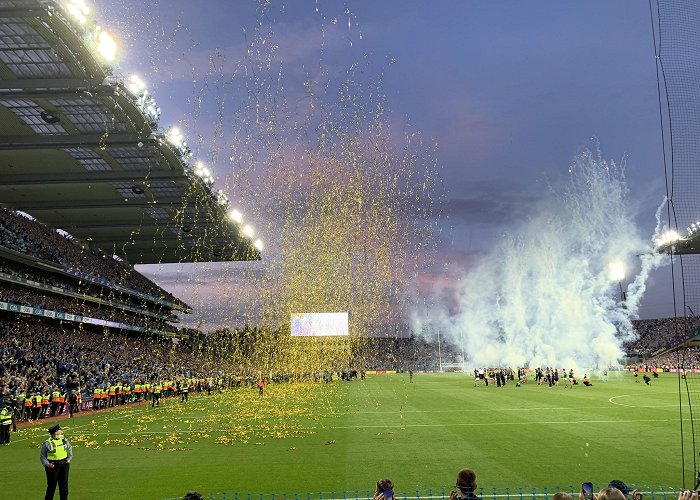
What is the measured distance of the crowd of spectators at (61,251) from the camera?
42312 mm

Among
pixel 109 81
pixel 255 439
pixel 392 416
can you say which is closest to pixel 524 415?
pixel 392 416

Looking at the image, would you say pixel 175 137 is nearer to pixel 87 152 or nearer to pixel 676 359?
pixel 87 152

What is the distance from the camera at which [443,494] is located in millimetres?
10633

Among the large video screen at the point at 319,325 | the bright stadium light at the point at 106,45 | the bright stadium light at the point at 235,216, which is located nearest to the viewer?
the bright stadium light at the point at 106,45

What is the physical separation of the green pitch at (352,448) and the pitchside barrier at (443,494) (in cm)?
42

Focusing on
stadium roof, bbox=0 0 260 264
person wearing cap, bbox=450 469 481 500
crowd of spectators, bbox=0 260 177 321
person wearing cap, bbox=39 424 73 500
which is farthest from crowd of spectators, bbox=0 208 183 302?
person wearing cap, bbox=450 469 481 500

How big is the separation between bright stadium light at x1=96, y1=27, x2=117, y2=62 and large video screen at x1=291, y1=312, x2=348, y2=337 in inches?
2225

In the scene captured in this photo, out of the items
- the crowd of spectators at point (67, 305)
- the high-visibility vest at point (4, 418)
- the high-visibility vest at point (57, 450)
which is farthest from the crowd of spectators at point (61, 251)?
the high-visibility vest at point (57, 450)

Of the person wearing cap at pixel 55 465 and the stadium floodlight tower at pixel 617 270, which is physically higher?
the stadium floodlight tower at pixel 617 270

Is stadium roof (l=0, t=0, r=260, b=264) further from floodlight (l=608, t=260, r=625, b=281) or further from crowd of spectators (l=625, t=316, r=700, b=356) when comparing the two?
crowd of spectators (l=625, t=316, r=700, b=356)

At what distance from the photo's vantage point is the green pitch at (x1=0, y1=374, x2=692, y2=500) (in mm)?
11898

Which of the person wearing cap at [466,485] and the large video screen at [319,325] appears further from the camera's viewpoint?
the large video screen at [319,325]

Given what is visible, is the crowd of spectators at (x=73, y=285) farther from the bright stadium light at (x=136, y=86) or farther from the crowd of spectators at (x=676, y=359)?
the crowd of spectators at (x=676, y=359)

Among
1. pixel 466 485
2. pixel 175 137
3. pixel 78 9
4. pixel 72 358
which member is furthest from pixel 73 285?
pixel 466 485
